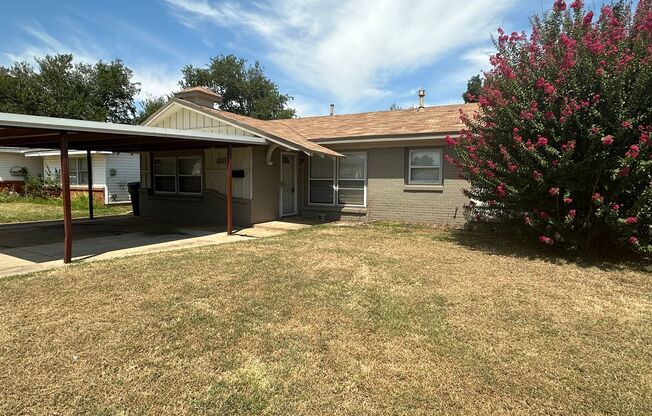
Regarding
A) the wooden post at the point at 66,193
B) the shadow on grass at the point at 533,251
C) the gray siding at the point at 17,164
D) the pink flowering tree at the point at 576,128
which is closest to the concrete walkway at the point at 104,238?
the wooden post at the point at 66,193

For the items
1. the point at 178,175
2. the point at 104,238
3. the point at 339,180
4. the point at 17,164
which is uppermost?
the point at 17,164

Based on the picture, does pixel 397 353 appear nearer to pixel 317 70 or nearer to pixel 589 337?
pixel 589 337

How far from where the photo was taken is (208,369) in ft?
10.3

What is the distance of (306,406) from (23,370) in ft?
7.52

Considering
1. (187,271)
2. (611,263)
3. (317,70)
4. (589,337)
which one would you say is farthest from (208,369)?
(317,70)

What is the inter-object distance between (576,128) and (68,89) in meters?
40.6

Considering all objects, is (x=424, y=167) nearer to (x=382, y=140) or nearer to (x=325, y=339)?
(x=382, y=140)

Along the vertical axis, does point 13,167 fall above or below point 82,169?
above

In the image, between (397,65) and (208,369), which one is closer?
(208,369)

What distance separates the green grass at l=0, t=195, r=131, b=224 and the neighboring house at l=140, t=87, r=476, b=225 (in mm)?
3515

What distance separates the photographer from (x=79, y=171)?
20.2 metres

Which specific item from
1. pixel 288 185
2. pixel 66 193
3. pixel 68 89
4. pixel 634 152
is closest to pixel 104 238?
pixel 66 193

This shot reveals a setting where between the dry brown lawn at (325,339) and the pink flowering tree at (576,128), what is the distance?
1024 mm

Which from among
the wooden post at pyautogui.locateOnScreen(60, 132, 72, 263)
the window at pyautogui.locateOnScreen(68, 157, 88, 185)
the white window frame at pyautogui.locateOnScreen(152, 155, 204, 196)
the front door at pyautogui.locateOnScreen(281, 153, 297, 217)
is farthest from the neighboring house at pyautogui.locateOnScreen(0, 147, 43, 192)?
the wooden post at pyautogui.locateOnScreen(60, 132, 72, 263)
